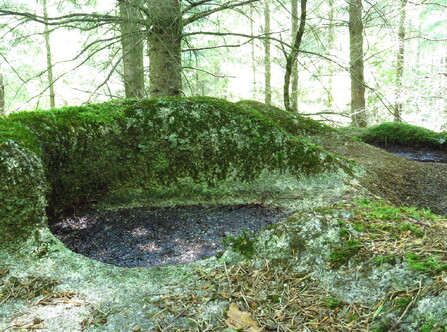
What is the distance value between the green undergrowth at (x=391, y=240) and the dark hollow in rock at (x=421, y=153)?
17.8ft

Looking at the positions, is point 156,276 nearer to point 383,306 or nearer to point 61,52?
point 383,306

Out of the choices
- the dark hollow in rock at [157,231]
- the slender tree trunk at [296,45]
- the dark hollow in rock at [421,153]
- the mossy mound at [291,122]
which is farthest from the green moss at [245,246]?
the dark hollow in rock at [421,153]

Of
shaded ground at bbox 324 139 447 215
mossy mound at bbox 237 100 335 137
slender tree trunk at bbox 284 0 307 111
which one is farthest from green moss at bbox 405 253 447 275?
mossy mound at bbox 237 100 335 137

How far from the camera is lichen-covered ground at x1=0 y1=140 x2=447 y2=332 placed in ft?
5.44

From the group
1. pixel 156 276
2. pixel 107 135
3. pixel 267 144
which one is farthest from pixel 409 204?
pixel 107 135

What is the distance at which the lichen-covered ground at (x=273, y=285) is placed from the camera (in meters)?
1.66

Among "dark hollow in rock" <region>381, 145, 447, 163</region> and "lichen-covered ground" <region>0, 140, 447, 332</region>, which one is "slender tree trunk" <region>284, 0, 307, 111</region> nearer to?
"dark hollow in rock" <region>381, 145, 447, 163</region>

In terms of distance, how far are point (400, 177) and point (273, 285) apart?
4.33 meters

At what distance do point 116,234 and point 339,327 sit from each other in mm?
2793

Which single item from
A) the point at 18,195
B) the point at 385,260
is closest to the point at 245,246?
the point at 385,260

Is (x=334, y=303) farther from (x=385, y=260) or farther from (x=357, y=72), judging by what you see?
(x=357, y=72)

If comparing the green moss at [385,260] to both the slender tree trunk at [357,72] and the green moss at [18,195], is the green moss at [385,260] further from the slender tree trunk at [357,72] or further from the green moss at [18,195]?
the slender tree trunk at [357,72]

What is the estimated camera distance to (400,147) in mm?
7617

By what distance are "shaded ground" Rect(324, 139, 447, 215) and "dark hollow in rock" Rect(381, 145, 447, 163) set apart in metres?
1.09
